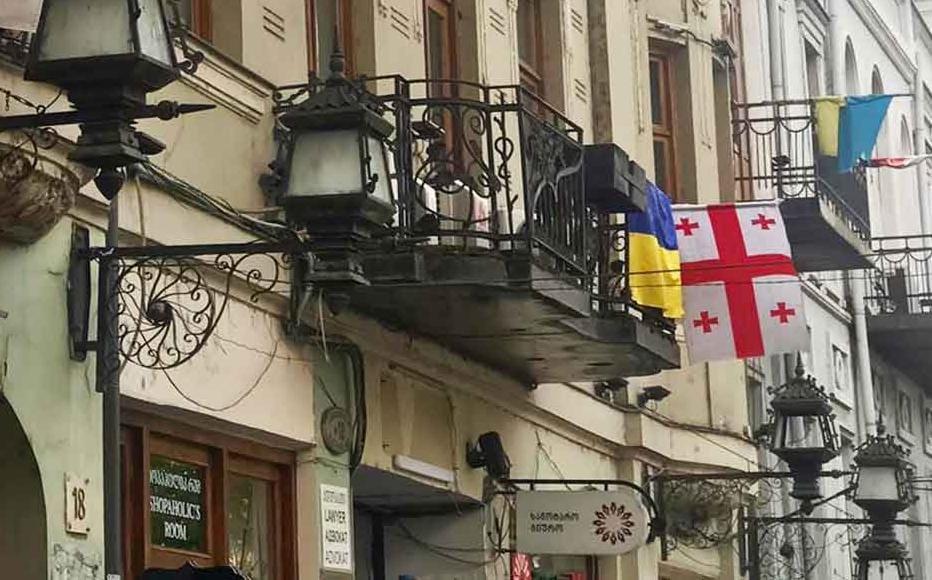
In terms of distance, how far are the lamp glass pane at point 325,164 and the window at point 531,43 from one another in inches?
317

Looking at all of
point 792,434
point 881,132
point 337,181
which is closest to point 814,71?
point 881,132

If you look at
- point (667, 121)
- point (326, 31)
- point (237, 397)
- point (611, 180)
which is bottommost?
point (237, 397)

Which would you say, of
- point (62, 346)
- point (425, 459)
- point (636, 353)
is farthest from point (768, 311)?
point (62, 346)

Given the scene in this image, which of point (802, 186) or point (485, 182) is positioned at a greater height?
point (802, 186)

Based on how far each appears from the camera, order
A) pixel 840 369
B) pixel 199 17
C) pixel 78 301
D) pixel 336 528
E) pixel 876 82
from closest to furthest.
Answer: pixel 78 301 → pixel 199 17 → pixel 336 528 → pixel 840 369 → pixel 876 82

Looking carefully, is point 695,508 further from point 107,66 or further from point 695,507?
point 107,66

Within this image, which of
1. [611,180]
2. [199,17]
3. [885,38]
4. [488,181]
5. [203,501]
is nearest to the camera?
[203,501]

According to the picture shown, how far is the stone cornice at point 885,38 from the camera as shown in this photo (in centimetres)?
3134

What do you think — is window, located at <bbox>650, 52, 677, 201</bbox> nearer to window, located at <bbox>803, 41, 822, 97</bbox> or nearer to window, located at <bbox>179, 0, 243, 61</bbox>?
window, located at <bbox>803, 41, 822, 97</bbox>

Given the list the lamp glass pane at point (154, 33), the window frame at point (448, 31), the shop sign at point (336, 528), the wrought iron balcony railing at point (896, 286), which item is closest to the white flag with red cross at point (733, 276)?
the window frame at point (448, 31)

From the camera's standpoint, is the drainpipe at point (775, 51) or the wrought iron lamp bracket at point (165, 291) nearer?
the wrought iron lamp bracket at point (165, 291)

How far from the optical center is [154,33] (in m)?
8.39

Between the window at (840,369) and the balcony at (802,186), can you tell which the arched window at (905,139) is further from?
the balcony at (802,186)

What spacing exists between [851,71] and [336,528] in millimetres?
18274
